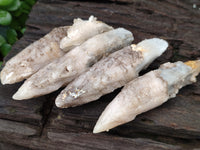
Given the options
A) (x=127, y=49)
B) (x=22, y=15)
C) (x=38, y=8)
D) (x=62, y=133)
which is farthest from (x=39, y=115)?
(x=22, y=15)

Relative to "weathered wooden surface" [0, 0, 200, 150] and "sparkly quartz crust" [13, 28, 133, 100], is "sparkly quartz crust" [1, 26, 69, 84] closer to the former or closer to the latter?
"sparkly quartz crust" [13, 28, 133, 100]

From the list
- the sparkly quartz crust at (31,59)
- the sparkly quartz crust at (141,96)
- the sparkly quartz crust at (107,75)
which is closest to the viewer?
the sparkly quartz crust at (141,96)

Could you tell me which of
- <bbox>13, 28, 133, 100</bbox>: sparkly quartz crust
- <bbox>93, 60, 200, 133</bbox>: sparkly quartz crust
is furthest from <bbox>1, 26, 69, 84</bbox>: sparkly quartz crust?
<bbox>93, 60, 200, 133</bbox>: sparkly quartz crust

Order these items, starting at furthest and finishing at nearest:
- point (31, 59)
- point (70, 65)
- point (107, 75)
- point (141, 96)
A: point (31, 59)
point (70, 65)
point (107, 75)
point (141, 96)

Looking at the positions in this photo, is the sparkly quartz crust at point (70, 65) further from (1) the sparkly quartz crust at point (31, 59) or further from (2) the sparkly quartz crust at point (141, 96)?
(2) the sparkly quartz crust at point (141, 96)

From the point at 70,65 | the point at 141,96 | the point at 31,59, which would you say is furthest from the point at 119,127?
the point at 31,59

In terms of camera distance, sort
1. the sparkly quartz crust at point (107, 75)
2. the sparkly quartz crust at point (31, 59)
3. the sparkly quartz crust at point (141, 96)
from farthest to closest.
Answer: the sparkly quartz crust at point (31, 59) → the sparkly quartz crust at point (107, 75) → the sparkly quartz crust at point (141, 96)

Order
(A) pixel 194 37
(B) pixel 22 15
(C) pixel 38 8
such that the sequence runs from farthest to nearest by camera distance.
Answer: (B) pixel 22 15
(C) pixel 38 8
(A) pixel 194 37

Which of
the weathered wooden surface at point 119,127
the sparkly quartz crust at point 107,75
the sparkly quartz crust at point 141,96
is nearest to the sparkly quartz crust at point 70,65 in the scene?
the sparkly quartz crust at point 107,75

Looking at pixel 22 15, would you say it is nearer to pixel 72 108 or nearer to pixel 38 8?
pixel 38 8

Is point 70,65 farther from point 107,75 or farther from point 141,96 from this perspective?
point 141,96

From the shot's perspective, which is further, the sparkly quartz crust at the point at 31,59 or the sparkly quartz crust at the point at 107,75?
the sparkly quartz crust at the point at 31,59
